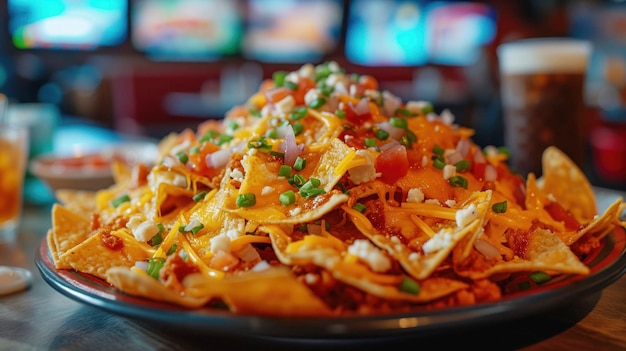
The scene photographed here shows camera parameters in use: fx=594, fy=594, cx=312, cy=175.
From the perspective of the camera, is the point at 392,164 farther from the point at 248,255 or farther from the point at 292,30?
the point at 292,30

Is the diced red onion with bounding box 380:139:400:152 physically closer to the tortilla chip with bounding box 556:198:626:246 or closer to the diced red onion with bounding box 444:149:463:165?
the diced red onion with bounding box 444:149:463:165


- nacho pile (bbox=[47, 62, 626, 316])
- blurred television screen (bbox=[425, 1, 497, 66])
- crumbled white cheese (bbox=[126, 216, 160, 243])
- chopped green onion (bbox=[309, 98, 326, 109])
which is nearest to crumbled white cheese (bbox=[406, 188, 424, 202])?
nacho pile (bbox=[47, 62, 626, 316])

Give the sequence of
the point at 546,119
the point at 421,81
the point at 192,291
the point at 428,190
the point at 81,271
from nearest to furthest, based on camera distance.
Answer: the point at 192,291, the point at 81,271, the point at 428,190, the point at 546,119, the point at 421,81

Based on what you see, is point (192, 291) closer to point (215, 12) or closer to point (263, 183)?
point (263, 183)

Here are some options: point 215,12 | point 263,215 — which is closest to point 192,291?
point 263,215

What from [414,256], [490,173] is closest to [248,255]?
[414,256]

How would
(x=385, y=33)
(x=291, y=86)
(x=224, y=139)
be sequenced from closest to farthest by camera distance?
(x=224, y=139)
(x=291, y=86)
(x=385, y=33)
